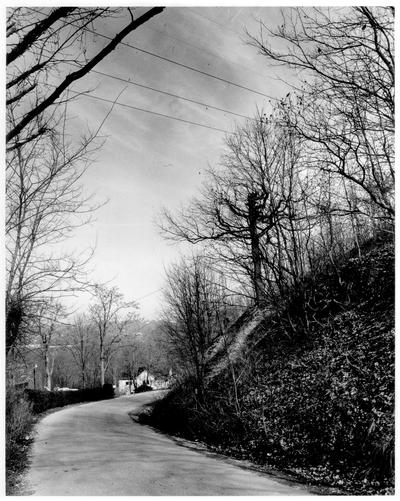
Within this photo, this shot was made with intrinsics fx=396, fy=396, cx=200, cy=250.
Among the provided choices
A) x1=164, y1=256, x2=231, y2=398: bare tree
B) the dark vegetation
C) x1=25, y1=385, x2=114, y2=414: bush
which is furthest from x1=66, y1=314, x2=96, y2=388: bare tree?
x1=164, y1=256, x2=231, y2=398: bare tree

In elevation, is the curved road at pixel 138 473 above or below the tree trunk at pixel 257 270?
below

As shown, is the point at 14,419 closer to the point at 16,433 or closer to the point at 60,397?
the point at 16,433

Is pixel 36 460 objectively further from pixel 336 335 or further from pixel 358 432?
pixel 336 335

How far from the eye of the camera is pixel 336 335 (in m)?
9.41

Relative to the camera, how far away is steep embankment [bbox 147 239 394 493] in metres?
5.97

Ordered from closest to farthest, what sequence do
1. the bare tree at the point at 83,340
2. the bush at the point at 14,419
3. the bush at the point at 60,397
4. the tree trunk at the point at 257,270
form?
the bush at the point at 14,419 < the tree trunk at the point at 257,270 < the bush at the point at 60,397 < the bare tree at the point at 83,340

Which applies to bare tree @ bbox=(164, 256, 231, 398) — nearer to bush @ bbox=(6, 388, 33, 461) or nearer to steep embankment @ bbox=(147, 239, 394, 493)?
steep embankment @ bbox=(147, 239, 394, 493)

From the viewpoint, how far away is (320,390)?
300 inches

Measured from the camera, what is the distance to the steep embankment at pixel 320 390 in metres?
5.97

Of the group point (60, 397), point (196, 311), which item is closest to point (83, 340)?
point (60, 397)

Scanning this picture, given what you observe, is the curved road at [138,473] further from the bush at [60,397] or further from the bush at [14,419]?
the bush at [60,397]

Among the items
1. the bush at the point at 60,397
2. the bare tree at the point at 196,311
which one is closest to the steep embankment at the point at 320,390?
the bare tree at the point at 196,311

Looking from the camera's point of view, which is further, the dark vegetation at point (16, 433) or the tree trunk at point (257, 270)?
the tree trunk at point (257, 270)

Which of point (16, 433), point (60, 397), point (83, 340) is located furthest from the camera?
point (83, 340)
